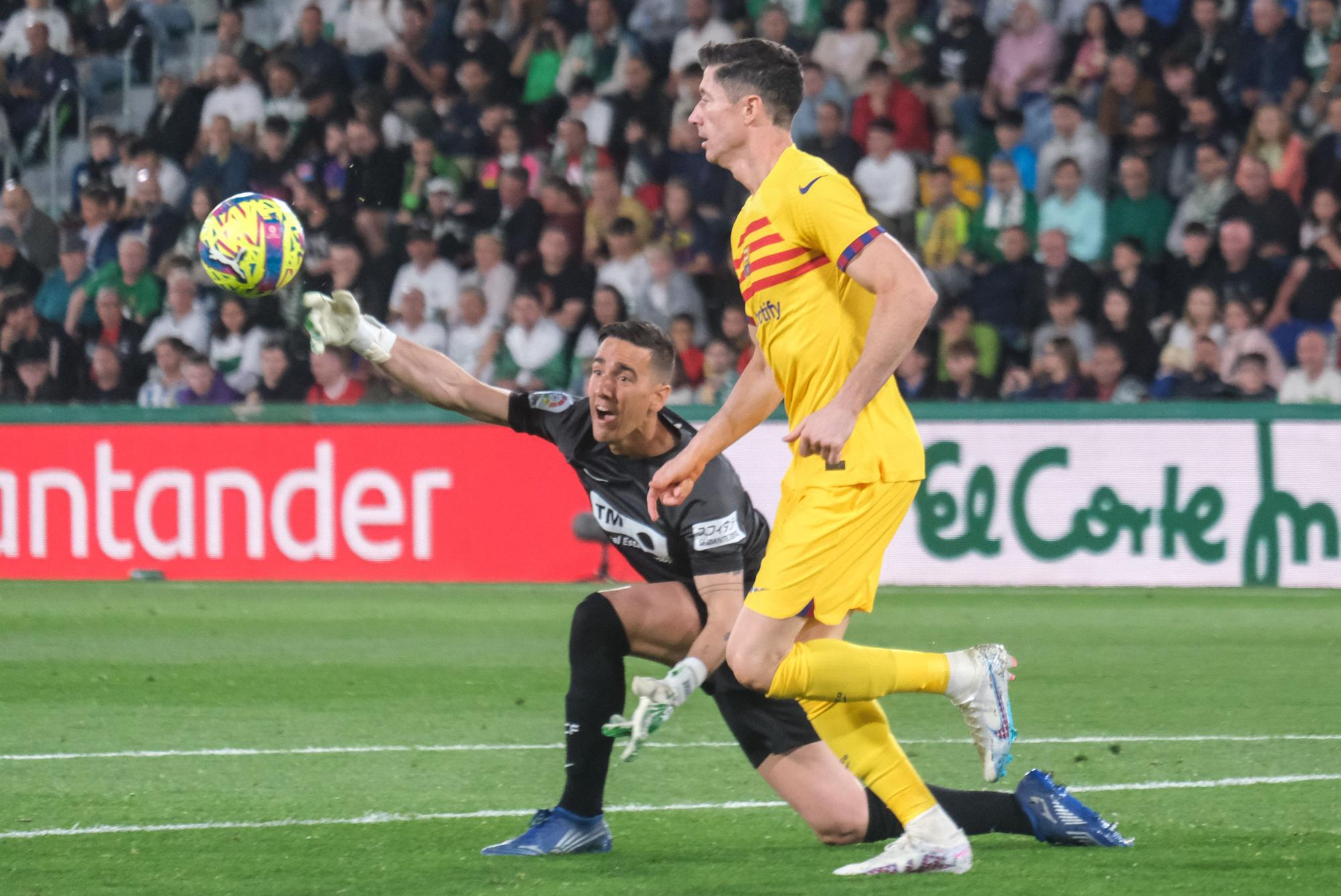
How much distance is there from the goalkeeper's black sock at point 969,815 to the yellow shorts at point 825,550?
29.1 inches

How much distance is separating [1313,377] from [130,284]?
31.6 feet

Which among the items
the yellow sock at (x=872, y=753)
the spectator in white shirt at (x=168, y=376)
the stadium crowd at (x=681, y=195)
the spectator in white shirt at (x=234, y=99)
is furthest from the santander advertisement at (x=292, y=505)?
the yellow sock at (x=872, y=753)

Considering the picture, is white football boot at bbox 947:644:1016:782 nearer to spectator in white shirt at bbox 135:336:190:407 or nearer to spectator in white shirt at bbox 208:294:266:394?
spectator in white shirt at bbox 208:294:266:394

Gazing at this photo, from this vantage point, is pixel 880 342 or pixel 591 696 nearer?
pixel 880 342

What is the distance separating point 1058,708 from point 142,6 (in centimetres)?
1441

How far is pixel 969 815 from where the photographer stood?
5.51 m

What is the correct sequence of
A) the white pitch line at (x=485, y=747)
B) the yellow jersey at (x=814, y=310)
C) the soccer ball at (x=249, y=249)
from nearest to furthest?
the yellow jersey at (x=814, y=310) < the soccer ball at (x=249, y=249) < the white pitch line at (x=485, y=747)

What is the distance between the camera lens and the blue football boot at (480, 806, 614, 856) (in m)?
5.47

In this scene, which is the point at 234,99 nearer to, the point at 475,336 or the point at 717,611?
the point at 475,336

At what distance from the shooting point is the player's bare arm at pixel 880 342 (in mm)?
4789

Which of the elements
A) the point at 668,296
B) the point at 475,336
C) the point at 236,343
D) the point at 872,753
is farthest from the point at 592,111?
the point at 872,753

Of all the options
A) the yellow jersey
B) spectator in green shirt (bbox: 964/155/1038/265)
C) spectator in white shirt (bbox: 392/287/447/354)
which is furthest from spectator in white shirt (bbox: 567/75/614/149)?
the yellow jersey

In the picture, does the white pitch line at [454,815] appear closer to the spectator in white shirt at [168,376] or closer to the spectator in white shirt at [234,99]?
the spectator in white shirt at [168,376]

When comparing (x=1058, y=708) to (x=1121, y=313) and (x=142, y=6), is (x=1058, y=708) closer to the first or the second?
(x=1121, y=313)
